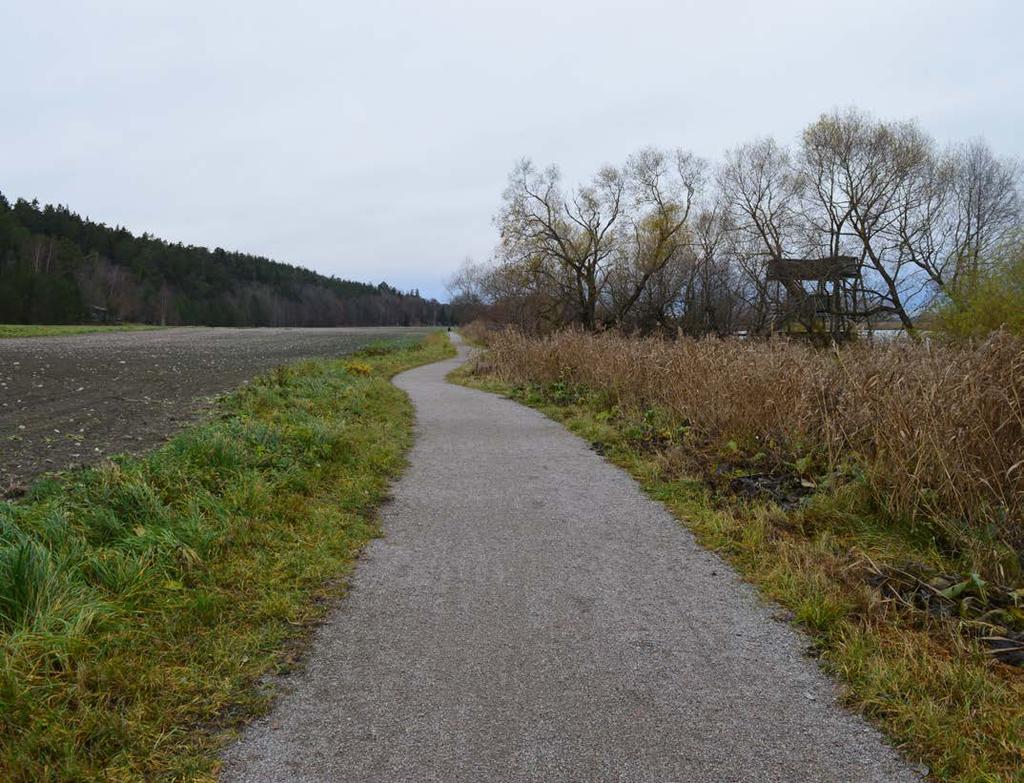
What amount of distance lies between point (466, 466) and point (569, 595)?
3.75 metres

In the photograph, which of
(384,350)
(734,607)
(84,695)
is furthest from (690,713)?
(384,350)

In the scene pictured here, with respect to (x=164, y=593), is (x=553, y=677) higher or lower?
lower

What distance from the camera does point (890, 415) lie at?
5.02 meters

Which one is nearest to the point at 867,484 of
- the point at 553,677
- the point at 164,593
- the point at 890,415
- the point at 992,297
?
the point at 890,415

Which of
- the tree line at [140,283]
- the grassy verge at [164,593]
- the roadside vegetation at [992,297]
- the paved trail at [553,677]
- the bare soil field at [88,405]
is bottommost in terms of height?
the paved trail at [553,677]

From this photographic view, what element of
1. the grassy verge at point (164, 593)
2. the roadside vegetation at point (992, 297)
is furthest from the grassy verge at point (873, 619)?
the roadside vegetation at point (992, 297)

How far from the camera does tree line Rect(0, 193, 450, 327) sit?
68188 millimetres

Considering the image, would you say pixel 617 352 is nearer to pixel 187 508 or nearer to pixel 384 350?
pixel 187 508

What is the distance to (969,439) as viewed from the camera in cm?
446

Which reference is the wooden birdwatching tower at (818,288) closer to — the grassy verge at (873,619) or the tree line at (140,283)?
the grassy verge at (873,619)

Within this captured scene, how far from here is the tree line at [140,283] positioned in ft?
224

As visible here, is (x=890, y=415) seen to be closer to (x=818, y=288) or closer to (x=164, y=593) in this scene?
(x=164, y=593)

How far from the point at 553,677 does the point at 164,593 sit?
233 centimetres

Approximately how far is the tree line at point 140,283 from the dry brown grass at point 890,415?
7767cm
